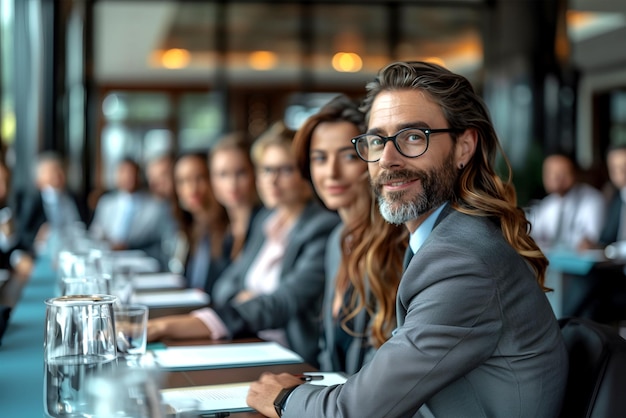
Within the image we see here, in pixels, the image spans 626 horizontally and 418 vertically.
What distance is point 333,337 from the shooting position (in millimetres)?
2375

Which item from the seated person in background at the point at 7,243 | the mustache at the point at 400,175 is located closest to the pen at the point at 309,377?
the mustache at the point at 400,175

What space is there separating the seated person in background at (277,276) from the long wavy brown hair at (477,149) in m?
1.01

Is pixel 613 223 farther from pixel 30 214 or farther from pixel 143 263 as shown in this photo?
pixel 30 214

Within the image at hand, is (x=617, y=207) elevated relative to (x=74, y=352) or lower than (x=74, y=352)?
lower

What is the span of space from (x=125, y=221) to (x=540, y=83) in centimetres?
521

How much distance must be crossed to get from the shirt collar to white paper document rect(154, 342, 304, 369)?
51 cm

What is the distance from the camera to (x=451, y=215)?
1480 mm

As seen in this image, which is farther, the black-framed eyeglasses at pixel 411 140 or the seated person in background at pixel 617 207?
the seated person in background at pixel 617 207

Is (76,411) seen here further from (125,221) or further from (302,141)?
(125,221)

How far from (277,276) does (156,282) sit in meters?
0.76

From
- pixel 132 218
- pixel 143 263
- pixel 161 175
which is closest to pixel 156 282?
pixel 143 263

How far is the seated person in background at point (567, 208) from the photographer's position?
7.48 m

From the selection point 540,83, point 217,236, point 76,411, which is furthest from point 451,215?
point 540,83

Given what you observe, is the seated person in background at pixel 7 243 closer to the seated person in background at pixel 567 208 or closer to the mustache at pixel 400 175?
the mustache at pixel 400 175
